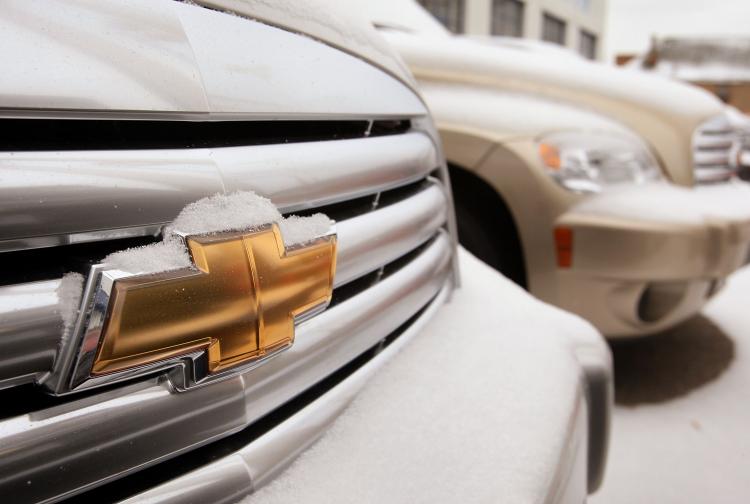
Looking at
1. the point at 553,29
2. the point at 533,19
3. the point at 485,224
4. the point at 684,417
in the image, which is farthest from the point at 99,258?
the point at 553,29

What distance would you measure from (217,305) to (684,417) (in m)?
2.09

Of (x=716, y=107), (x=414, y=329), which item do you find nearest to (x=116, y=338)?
(x=414, y=329)

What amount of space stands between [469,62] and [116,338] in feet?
6.74

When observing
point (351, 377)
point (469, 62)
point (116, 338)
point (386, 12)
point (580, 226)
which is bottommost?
point (580, 226)

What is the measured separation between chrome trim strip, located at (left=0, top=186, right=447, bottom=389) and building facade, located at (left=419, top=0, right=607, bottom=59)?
14.8m

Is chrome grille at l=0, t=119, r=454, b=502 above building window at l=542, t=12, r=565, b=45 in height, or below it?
below

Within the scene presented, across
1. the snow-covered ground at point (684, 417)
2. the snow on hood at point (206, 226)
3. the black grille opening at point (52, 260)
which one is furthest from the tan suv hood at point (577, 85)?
the black grille opening at point (52, 260)

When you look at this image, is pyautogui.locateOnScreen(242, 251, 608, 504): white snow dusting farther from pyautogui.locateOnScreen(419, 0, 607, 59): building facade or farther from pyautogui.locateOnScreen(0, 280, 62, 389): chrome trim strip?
pyautogui.locateOnScreen(419, 0, 607, 59): building facade

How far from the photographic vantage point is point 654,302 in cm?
214

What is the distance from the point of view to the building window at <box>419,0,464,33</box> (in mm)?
14828

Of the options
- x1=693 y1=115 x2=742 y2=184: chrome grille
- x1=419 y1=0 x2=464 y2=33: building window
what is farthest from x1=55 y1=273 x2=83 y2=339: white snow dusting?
x1=419 y1=0 x2=464 y2=33: building window

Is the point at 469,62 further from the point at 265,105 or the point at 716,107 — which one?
the point at 265,105

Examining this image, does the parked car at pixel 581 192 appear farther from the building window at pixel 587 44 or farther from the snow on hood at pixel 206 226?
the building window at pixel 587 44

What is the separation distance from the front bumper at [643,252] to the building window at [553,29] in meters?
20.2
